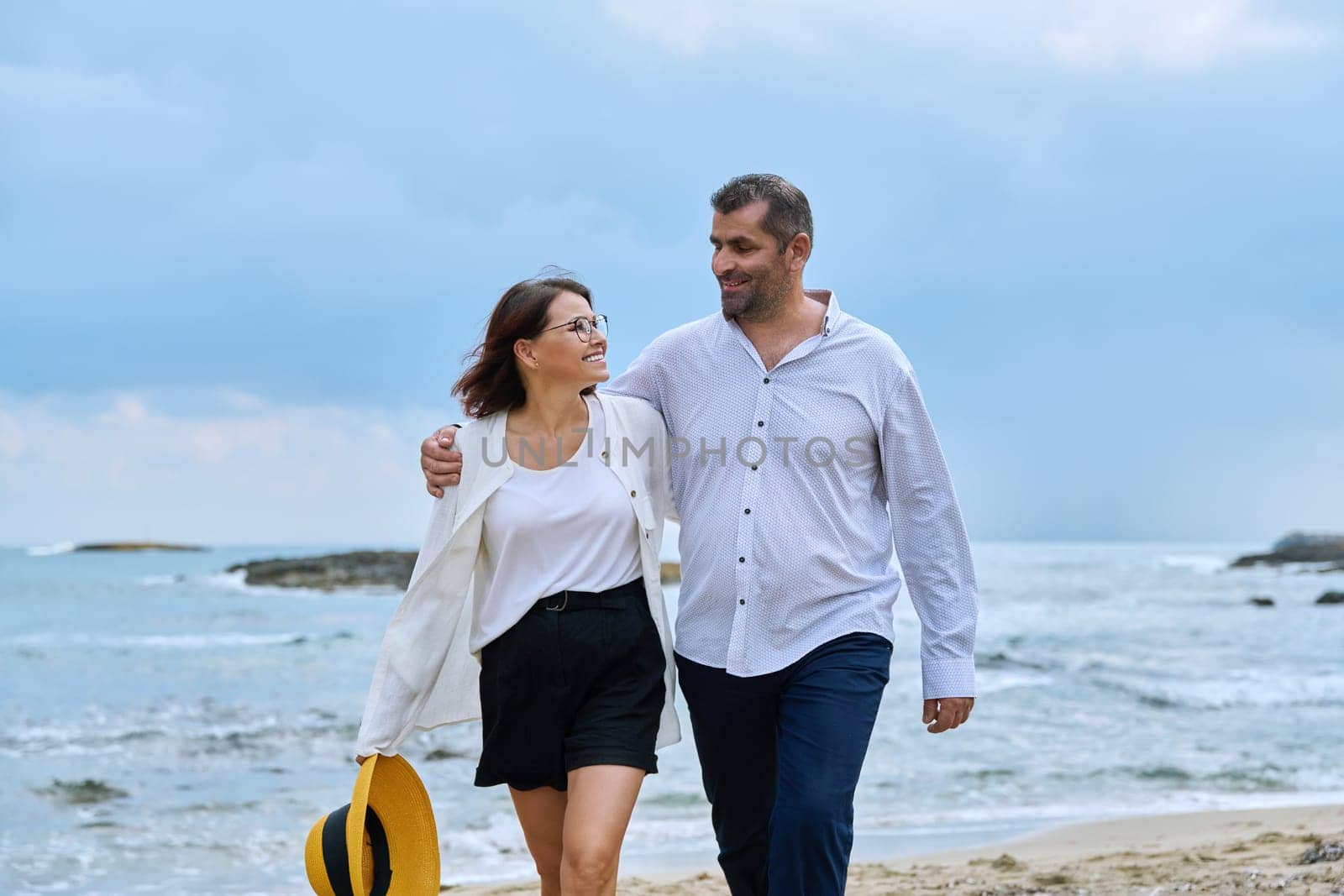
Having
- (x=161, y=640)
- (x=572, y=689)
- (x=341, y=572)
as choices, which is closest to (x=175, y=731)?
(x=572, y=689)

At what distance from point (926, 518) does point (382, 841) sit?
6.03ft

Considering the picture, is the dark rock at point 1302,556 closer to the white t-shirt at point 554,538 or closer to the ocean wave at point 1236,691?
the ocean wave at point 1236,691

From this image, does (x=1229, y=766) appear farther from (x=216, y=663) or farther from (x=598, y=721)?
(x=216, y=663)

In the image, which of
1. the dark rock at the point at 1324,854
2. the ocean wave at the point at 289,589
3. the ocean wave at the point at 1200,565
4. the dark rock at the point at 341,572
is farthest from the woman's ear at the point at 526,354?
the ocean wave at the point at 1200,565

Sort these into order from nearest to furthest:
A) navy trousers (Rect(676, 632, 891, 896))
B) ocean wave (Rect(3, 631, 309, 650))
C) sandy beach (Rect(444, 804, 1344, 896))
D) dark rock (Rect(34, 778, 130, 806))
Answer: navy trousers (Rect(676, 632, 891, 896)) → sandy beach (Rect(444, 804, 1344, 896)) → dark rock (Rect(34, 778, 130, 806)) → ocean wave (Rect(3, 631, 309, 650))

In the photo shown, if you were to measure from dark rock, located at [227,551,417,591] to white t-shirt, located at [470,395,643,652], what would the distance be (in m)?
42.5

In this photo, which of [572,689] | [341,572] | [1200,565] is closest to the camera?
[572,689]

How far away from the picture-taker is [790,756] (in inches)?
140

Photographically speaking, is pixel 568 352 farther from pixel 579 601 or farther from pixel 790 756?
pixel 790 756

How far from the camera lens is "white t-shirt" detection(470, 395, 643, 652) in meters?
3.58

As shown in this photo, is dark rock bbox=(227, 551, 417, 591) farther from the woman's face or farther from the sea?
the woman's face

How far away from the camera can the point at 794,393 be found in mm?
3891

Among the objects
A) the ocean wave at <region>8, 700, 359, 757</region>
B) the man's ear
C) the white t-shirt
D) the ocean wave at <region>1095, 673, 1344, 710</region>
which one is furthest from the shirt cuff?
the ocean wave at <region>1095, 673, 1344, 710</region>

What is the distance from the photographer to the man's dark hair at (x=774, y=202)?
3.89 m
